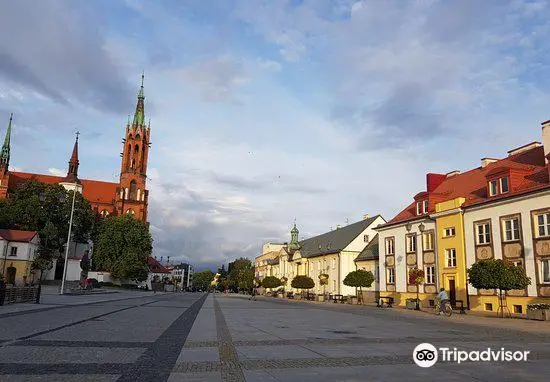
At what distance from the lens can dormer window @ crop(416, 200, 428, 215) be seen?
4334cm

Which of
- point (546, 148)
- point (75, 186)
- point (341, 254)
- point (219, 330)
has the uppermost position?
point (75, 186)

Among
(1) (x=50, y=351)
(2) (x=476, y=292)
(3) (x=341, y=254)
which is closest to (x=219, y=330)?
(1) (x=50, y=351)

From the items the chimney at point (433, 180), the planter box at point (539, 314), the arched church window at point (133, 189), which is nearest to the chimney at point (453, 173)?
the chimney at point (433, 180)

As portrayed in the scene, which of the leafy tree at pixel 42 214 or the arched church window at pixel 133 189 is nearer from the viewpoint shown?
the leafy tree at pixel 42 214

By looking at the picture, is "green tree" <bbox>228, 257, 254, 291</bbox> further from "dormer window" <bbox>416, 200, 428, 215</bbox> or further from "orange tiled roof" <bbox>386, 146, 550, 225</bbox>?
"orange tiled roof" <bbox>386, 146, 550, 225</bbox>

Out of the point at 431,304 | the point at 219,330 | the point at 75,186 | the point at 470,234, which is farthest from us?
the point at 75,186

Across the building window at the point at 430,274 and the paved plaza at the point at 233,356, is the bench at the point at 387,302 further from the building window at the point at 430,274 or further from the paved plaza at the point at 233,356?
the paved plaza at the point at 233,356

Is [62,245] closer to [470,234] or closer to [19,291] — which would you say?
[19,291]

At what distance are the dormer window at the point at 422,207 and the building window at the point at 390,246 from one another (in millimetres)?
5017

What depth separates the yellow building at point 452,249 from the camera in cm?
3631

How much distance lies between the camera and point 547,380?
756cm

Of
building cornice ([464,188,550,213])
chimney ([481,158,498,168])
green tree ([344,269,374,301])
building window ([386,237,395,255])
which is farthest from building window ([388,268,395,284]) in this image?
chimney ([481,158,498,168])

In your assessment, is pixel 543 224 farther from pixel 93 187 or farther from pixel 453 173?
pixel 93 187

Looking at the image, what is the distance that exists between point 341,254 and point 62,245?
164 feet
